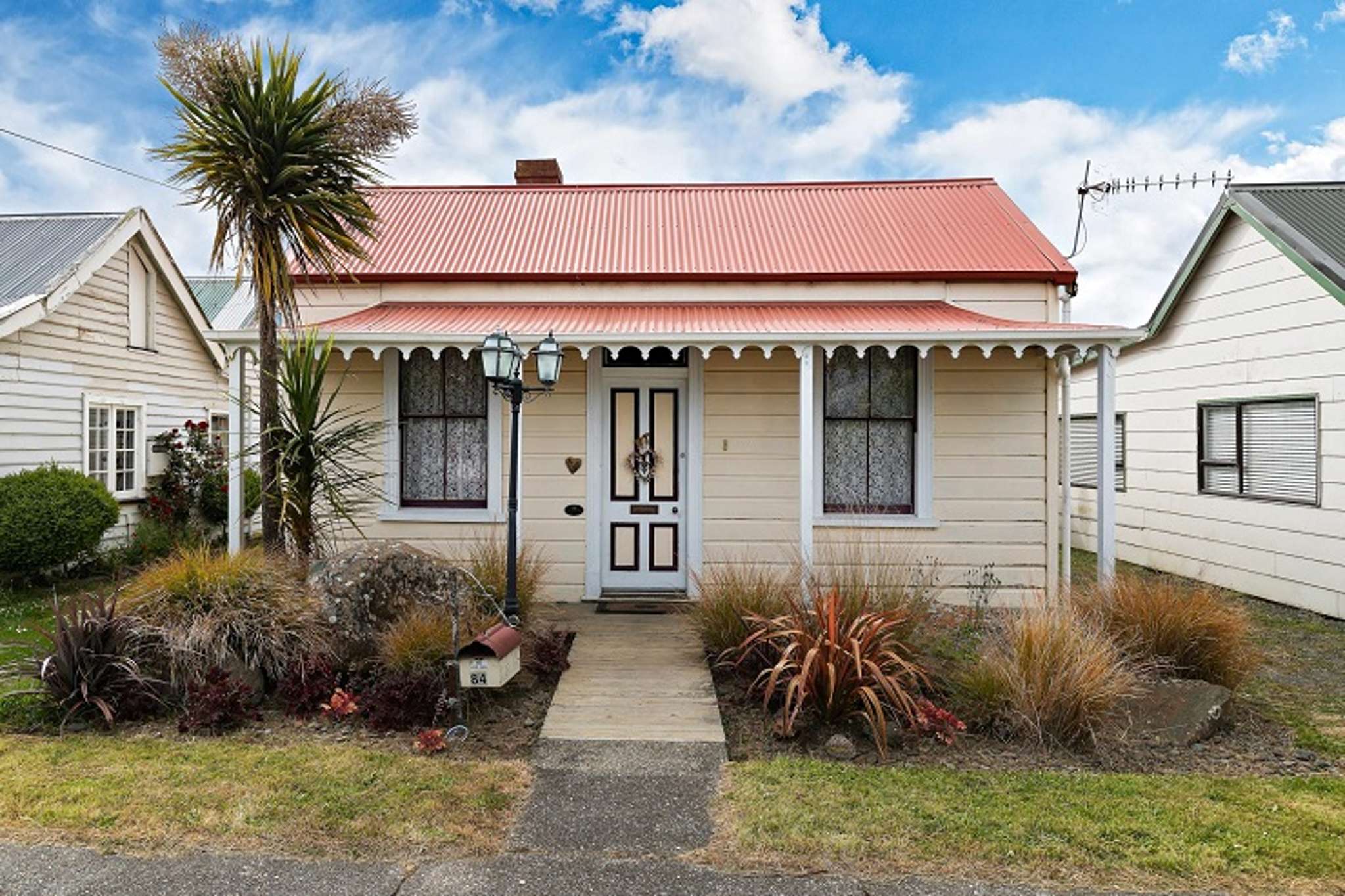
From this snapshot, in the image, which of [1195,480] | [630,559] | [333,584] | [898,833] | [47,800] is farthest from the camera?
[1195,480]

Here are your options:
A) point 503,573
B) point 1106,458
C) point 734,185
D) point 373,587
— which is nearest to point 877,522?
point 1106,458

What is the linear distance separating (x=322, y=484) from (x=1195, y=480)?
1080 centimetres

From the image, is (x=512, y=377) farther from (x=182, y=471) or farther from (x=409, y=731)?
(x=182, y=471)

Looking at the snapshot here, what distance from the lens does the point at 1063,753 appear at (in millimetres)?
4688

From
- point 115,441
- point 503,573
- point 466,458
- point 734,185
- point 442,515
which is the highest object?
point 734,185

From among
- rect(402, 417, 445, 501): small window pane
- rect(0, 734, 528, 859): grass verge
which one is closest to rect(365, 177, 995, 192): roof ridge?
rect(402, 417, 445, 501): small window pane

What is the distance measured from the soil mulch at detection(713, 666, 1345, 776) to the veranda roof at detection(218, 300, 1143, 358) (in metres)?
3.65

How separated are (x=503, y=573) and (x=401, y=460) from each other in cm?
276

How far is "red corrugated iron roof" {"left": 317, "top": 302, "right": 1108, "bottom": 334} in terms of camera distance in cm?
750

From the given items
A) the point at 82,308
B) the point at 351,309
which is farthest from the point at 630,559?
the point at 82,308

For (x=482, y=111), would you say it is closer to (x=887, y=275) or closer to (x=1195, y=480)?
(x=887, y=275)

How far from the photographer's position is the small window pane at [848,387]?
8719mm

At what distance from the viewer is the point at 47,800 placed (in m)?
3.96

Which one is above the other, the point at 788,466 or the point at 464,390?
the point at 464,390
